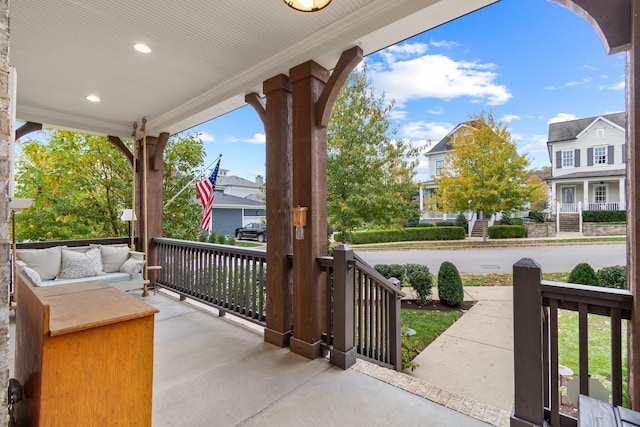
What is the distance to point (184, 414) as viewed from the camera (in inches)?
78.3

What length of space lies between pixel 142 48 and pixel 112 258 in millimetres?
3323

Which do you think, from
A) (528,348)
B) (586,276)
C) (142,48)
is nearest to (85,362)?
(528,348)

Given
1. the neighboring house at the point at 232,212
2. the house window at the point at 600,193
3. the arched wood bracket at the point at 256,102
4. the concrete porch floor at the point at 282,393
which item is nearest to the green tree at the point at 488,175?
the house window at the point at 600,193

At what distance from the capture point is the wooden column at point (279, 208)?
2990mm

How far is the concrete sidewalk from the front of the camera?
3062 millimetres

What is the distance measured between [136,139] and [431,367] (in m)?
5.76

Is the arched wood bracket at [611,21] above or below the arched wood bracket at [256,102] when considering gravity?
below

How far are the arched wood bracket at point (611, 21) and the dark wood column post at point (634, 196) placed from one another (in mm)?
42

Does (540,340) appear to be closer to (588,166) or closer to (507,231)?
(507,231)

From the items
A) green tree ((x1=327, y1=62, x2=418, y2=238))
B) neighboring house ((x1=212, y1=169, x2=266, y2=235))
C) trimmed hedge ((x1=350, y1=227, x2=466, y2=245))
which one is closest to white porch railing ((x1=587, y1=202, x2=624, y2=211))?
trimmed hedge ((x1=350, y1=227, x2=466, y2=245))

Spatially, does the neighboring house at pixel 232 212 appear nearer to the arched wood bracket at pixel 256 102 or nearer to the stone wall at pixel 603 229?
the arched wood bracket at pixel 256 102

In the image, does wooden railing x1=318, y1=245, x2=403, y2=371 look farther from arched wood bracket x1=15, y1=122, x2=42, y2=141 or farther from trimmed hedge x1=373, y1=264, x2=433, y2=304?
arched wood bracket x1=15, y1=122, x2=42, y2=141

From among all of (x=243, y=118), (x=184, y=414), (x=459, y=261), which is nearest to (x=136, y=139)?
(x=184, y=414)

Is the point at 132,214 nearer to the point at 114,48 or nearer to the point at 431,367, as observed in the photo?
the point at 114,48
